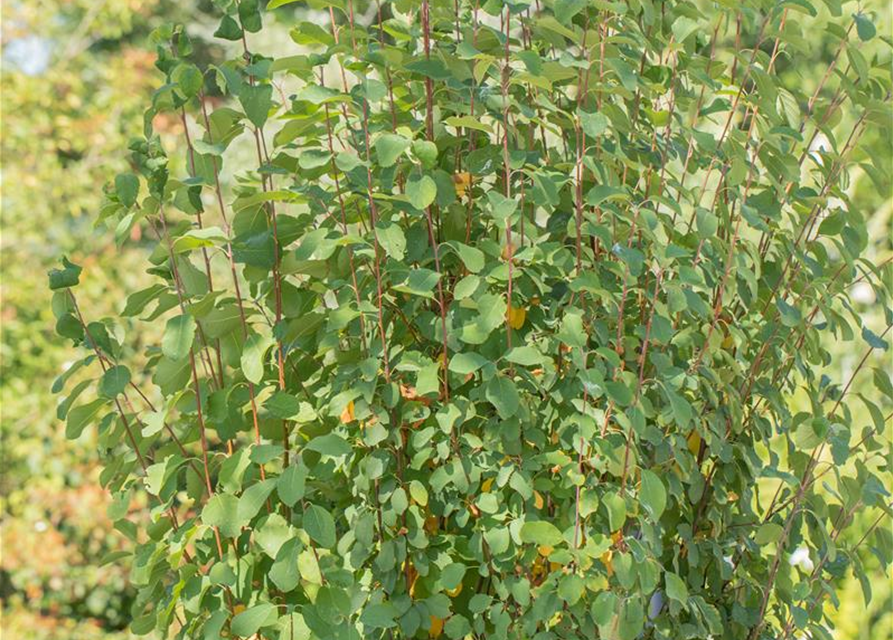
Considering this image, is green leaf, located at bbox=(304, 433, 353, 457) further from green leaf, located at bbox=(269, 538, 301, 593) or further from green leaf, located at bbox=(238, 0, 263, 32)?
green leaf, located at bbox=(238, 0, 263, 32)

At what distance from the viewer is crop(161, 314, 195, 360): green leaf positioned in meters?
1.29

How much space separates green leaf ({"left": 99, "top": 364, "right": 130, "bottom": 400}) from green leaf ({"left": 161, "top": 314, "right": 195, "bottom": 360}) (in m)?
0.08

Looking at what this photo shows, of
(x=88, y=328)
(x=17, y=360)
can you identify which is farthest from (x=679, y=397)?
(x=17, y=360)

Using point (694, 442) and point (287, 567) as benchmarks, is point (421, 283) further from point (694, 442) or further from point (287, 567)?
point (694, 442)

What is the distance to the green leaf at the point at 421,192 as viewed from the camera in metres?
1.27

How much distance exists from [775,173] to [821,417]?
347mm

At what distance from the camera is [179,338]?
130 centimetres

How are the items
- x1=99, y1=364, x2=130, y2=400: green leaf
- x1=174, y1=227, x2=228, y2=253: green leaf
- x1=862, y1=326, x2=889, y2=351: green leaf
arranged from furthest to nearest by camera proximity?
x1=862, y1=326, x2=889, y2=351: green leaf, x1=99, y1=364, x2=130, y2=400: green leaf, x1=174, y1=227, x2=228, y2=253: green leaf

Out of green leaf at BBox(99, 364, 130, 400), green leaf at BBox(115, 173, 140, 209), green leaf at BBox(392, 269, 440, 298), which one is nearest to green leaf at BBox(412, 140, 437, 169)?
green leaf at BBox(392, 269, 440, 298)

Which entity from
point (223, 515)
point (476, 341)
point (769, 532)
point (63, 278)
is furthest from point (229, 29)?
point (769, 532)

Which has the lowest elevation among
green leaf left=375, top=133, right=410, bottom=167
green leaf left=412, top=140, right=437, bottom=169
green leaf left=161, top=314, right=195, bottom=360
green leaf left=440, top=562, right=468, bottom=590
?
green leaf left=440, top=562, right=468, bottom=590

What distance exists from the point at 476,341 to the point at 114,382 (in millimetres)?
441

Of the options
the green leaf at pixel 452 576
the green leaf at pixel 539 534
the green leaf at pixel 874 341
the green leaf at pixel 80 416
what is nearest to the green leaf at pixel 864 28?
the green leaf at pixel 874 341

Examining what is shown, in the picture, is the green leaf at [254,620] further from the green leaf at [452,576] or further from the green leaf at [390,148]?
the green leaf at [390,148]
